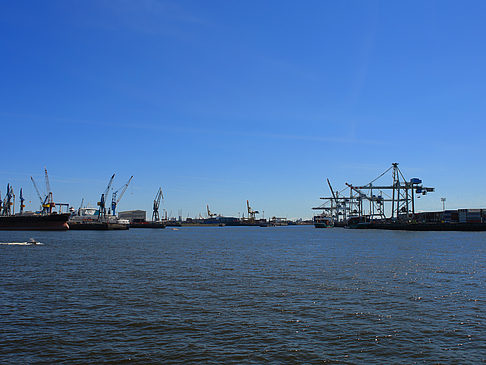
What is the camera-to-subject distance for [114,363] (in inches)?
482

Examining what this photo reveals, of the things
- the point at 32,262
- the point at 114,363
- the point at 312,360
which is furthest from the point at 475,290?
the point at 32,262

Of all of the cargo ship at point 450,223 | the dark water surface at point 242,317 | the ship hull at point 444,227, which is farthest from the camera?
the cargo ship at point 450,223

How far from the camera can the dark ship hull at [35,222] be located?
445ft

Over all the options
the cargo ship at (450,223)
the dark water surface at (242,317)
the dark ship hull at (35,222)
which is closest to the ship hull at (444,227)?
the cargo ship at (450,223)

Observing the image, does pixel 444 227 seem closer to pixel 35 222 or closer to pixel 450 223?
pixel 450 223

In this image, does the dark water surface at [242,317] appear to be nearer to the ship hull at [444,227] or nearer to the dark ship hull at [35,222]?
the dark ship hull at [35,222]

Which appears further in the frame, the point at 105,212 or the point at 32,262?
the point at 105,212

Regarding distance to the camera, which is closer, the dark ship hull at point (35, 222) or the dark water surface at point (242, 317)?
the dark water surface at point (242, 317)

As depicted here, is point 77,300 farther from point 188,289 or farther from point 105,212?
point 105,212

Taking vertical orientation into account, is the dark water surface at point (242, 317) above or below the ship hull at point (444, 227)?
above

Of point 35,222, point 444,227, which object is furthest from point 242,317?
point 444,227

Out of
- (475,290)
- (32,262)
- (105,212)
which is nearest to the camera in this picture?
(475,290)

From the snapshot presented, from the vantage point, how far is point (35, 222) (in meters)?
136

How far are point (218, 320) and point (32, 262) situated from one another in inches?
1162
